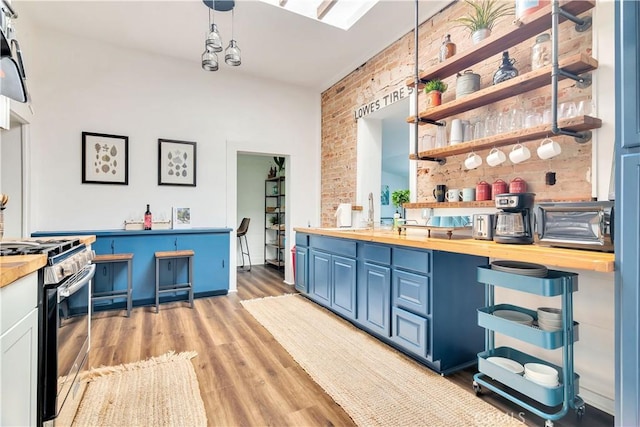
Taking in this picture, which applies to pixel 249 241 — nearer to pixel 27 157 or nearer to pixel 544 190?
pixel 27 157

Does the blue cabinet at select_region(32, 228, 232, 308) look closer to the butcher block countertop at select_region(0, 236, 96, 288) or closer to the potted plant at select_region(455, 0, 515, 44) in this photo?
the butcher block countertop at select_region(0, 236, 96, 288)

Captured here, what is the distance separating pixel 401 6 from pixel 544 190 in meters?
2.22

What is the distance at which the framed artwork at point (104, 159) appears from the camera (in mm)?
3625

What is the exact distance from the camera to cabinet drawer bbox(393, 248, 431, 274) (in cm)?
214

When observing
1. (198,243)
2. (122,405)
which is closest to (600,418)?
(122,405)

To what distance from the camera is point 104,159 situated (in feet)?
A: 12.2

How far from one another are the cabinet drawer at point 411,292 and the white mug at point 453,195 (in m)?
0.89

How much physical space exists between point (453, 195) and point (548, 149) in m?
0.88

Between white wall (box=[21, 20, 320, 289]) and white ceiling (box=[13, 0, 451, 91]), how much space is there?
0.23 m

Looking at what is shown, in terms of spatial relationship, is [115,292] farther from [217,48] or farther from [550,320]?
[550,320]

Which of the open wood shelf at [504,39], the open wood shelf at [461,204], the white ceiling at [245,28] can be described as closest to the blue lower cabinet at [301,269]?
the open wood shelf at [461,204]

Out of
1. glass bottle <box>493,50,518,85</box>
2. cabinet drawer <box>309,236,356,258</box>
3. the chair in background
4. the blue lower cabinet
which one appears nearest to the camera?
glass bottle <box>493,50,518,85</box>

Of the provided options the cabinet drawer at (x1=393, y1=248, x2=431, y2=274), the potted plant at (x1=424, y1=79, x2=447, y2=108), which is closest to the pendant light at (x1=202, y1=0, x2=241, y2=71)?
the potted plant at (x1=424, y1=79, x2=447, y2=108)

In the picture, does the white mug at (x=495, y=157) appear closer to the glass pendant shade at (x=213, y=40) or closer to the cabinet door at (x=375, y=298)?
the cabinet door at (x=375, y=298)
